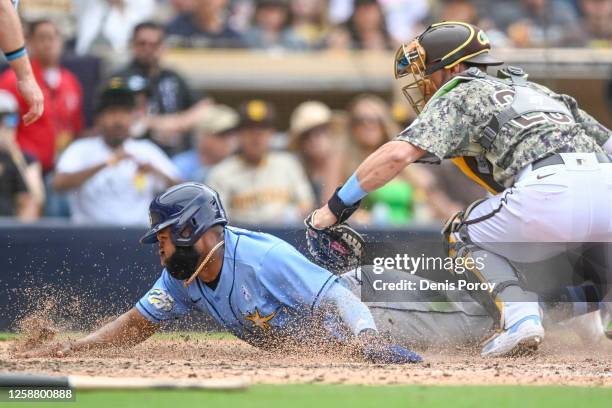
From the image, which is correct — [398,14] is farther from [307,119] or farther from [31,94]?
[31,94]

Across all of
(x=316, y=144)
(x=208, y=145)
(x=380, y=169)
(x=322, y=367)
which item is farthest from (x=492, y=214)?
(x=208, y=145)

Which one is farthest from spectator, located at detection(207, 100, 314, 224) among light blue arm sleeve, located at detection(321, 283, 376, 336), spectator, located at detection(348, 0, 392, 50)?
light blue arm sleeve, located at detection(321, 283, 376, 336)

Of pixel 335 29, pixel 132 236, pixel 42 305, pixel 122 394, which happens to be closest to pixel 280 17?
pixel 335 29

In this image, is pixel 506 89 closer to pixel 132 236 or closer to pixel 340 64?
pixel 132 236

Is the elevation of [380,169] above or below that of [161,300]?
above

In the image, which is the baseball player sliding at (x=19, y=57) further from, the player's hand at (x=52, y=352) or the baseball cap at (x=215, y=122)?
the baseball cap at (x=215, y=122)

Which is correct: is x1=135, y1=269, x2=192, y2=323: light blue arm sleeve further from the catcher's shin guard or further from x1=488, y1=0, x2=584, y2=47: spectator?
x1=488, y1=0, x2=584, y2=47: spectator
